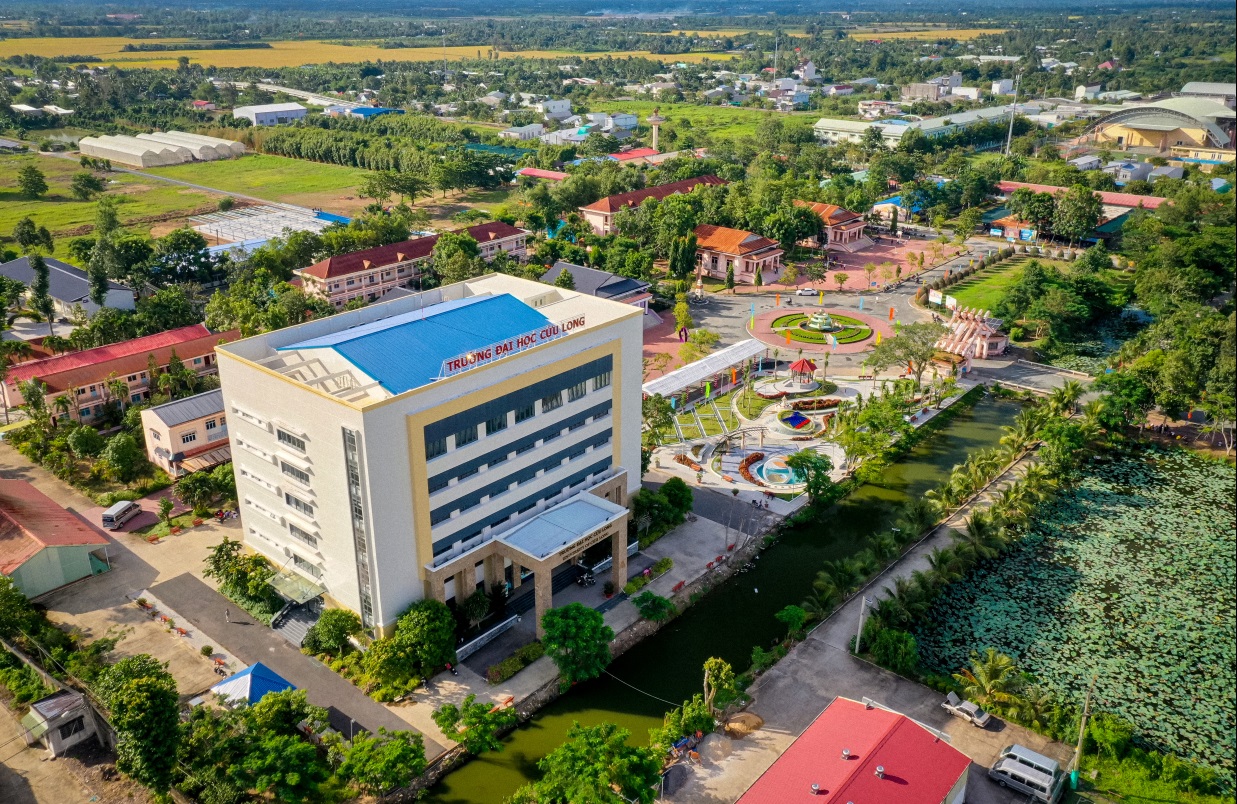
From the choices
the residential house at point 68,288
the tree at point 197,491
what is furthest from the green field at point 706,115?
the tree at point 197,491

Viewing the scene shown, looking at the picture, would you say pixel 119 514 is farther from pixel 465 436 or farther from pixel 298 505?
pixel 465 436

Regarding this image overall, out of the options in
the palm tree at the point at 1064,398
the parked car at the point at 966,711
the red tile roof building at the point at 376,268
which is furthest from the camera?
the red tile roof building at the point at 376,268

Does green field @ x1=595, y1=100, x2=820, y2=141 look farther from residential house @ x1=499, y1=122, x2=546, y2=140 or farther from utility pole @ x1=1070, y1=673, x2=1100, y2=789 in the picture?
utility pole @ x1=1070, y1=673, x2=1100, y2=789

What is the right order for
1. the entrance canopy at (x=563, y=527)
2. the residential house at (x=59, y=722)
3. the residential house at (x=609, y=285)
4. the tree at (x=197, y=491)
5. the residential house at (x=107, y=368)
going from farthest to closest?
the residential house at (x=609, y=285) < the residential house at (x=107, y=368) < the tree at (x=197, y=491) < the entrance canopy at (x=563, y=527) < the residential house at (x=59, y=722)

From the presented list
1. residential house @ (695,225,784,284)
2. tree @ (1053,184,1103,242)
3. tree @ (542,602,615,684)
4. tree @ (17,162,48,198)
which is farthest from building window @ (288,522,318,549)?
tree @ (17,162,48,198)

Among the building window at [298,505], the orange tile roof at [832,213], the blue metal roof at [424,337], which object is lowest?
the building window at [298,505]

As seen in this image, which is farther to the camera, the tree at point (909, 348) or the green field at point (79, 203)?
the green field at point (79, 203)

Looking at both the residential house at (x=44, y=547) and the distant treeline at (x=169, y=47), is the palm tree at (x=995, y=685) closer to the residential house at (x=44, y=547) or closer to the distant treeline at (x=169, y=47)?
the residential house at (x=44, y=547)

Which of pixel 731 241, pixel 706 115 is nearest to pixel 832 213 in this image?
pixel 731 241
